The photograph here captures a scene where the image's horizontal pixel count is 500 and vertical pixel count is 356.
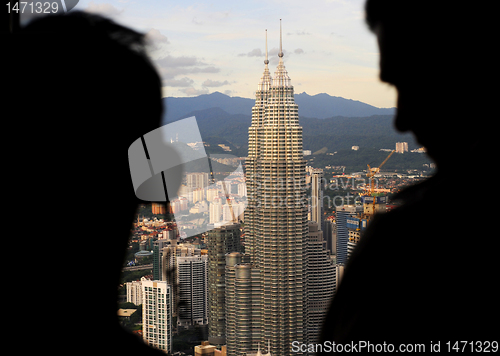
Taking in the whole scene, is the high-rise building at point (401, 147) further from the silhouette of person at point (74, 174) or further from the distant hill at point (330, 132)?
the silhouette of person at point (74, 174)

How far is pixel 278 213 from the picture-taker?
11.7 m

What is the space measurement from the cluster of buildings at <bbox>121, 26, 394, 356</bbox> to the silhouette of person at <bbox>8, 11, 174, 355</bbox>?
29.2 ft

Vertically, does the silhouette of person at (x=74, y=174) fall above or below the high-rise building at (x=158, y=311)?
above

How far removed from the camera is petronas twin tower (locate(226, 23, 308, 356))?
1095 centimetres

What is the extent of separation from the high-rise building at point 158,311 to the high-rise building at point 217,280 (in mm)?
2974

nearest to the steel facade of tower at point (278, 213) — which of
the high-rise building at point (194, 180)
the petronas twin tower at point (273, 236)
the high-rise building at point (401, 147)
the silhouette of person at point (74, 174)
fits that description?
the petronas twin tower at point (273, 236)

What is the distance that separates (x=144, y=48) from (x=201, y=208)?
6386 mm

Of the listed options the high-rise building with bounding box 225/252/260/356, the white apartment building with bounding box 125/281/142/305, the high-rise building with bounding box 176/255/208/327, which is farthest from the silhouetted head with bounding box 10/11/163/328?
the high-rise building with bounding box 225/252/260/356

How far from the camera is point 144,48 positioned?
1.32ft

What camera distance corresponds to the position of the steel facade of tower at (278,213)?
1109 centimetres

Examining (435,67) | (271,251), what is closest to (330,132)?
(271,251)

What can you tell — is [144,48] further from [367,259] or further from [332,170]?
Answer: [332,170]

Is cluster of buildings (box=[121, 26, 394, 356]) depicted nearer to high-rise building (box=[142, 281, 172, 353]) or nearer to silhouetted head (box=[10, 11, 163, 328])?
high-rise building (box=[142, 281, 172, 353])

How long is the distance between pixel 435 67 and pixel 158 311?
6972 millimetres
